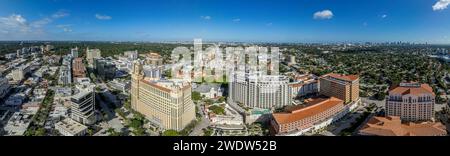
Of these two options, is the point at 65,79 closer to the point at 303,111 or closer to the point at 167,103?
the point at 167,103

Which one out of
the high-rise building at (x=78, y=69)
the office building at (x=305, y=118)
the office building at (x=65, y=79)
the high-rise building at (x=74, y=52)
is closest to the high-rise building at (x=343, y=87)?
the office building at (x=305, y=118)

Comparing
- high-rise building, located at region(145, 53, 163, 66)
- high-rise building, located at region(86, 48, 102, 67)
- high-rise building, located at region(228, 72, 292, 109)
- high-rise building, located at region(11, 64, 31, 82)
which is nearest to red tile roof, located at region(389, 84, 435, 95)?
high-rise building, located at region(228, 72, 292, 109)

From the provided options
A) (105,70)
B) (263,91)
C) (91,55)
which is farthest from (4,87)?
(263,91)

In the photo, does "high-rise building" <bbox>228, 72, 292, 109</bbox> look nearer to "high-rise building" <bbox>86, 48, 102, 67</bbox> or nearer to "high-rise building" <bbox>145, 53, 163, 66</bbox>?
"high-rise building" <bbox>145, 53, 163, 66</bbox>

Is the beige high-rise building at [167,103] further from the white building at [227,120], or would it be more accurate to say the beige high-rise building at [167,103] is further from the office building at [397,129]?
the office building at [397,129]

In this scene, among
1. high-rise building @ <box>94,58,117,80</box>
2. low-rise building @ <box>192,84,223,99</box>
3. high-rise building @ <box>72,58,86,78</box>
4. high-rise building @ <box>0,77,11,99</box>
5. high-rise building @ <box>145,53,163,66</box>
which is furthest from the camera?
high-rise building @ <box>145,53,163,66</box>
